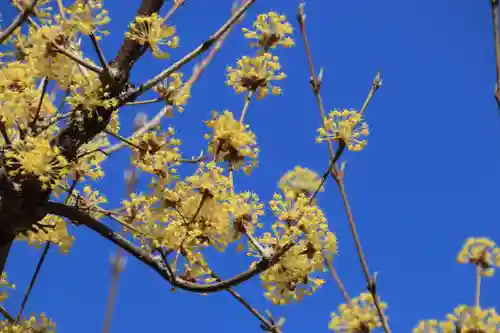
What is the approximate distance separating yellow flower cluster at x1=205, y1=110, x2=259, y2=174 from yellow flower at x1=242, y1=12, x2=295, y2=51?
0.42 metres

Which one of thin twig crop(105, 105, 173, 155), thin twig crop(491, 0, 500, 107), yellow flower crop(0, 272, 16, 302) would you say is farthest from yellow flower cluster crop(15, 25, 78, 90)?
thin twig crop(491, 0, 500, 107)

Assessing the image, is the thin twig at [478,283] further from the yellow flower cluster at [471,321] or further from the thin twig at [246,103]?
the thin twig at [246,103]

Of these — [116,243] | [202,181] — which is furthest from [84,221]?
[202,181]

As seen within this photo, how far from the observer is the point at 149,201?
6.73 ft

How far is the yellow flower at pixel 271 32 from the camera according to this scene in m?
2.19

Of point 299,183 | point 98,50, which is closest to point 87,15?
point 98,50

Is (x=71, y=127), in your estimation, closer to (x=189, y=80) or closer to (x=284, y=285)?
(x=189, y=80)

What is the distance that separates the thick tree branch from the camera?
1.70 meters

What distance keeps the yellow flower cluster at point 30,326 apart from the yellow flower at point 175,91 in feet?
3.39

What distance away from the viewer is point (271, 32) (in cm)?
220

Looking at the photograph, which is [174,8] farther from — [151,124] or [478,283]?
[478,283]

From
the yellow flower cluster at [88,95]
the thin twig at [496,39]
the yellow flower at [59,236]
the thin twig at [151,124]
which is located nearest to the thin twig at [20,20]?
the yellow flower cluster at [88,95]

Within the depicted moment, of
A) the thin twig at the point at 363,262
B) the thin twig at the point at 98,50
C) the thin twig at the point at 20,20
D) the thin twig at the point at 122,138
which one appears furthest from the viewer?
the thin twig at the point at 122,138

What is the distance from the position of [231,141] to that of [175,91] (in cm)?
36
